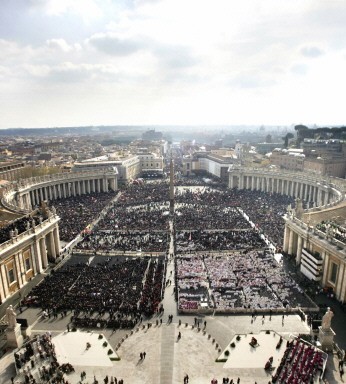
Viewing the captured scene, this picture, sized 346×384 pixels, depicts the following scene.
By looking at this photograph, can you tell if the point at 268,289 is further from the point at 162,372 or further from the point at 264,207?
the point at 264,207

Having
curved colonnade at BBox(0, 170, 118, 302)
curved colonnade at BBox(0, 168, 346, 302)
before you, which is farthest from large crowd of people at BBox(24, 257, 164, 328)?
curved colonnade at BBox(0, 168, 346, 302)

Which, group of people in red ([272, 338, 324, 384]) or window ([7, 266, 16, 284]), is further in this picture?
window ([7, 266, 16, 284])

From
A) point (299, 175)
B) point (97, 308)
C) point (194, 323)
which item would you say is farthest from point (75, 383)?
point (299, 175)

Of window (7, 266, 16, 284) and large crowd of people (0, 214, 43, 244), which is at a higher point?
large crowd of people (0, 214, 43, 244)

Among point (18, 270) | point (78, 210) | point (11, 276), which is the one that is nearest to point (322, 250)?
point (18, 270)

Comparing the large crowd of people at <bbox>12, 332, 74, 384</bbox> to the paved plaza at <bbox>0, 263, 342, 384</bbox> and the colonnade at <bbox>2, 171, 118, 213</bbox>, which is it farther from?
the colonnade at <bbox>2, 171, 118, 213</bbox>

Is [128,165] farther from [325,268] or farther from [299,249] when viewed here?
[325,268]

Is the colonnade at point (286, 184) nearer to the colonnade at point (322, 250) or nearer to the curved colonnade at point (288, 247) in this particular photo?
the curved colonnade at point (288, 247)

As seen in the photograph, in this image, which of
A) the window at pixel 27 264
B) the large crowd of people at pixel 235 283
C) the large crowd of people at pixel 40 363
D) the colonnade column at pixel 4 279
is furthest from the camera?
the window at pixel 27 264

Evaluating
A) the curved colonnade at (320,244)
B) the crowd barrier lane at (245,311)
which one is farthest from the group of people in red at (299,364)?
the curved colonnade at (320,244)
